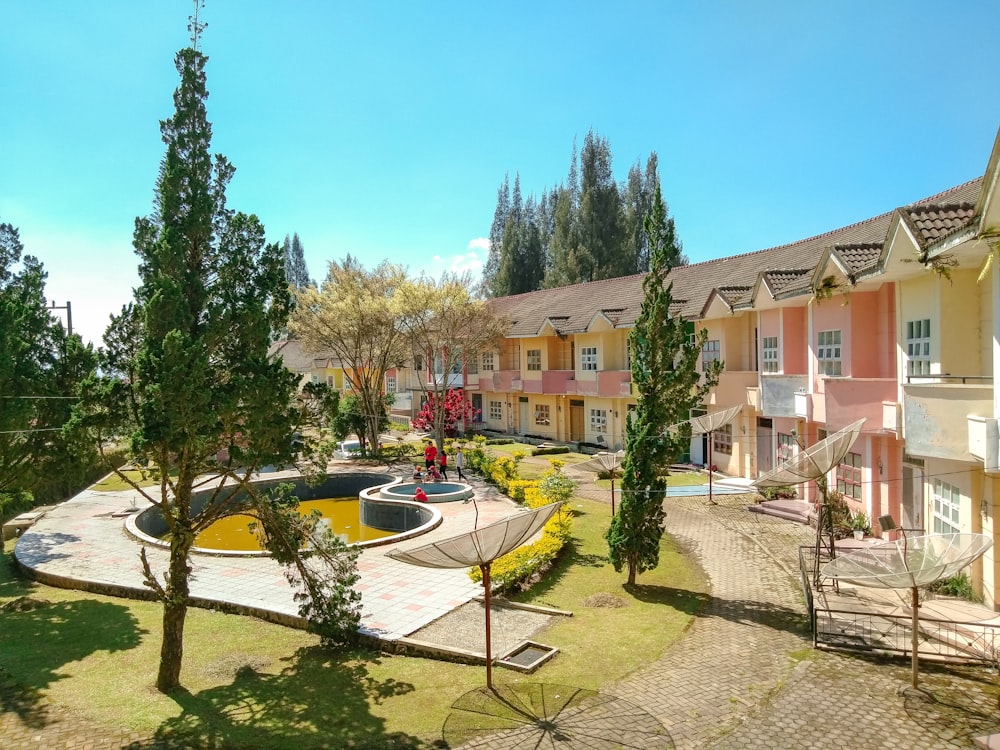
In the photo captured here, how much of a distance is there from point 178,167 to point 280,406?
3802 mm

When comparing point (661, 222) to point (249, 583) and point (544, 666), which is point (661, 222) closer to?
point (544, 666)

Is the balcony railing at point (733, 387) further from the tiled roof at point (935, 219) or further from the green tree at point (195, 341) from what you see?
the green tree at point (195, 341)

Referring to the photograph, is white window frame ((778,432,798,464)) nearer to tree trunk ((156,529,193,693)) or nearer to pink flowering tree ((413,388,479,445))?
pink flowering tree ((413,388,479,445))

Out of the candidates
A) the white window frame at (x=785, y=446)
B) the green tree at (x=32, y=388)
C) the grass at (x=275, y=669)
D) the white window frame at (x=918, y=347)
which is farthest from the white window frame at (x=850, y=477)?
the green tree at (x=32, y=388)

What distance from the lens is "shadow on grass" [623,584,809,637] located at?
1138 cm

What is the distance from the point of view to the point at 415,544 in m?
17.1

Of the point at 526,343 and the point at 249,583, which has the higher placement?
the point at 526,343

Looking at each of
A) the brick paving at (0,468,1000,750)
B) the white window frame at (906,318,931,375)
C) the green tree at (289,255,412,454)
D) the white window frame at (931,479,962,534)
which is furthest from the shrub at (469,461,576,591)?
the green tree at (289,255,412,454)

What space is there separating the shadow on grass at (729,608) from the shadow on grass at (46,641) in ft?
31.7

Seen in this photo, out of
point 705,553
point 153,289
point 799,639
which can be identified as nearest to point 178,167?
point 153,289

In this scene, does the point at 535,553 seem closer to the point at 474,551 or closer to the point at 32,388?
the point at 474,551

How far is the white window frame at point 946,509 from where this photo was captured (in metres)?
12.5

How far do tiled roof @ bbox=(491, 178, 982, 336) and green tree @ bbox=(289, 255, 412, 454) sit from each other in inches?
349

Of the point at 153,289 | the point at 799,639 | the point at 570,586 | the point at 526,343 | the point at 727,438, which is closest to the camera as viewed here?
the point at 153,289
